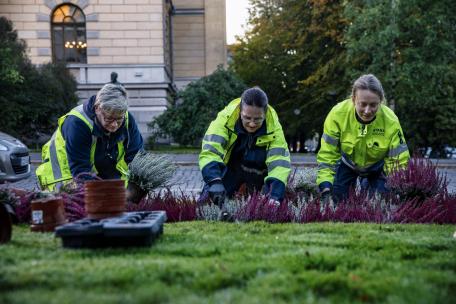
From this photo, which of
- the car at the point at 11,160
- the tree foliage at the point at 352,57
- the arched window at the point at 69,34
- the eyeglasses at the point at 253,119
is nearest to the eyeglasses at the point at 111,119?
the eyeglasses at the point at 253,119

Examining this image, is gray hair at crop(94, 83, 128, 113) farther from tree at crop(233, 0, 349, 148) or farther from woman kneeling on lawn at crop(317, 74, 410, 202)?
tree at crop(233, 0, 349, 148)

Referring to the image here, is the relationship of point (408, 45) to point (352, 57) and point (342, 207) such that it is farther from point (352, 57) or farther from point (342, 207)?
point (342, 207)

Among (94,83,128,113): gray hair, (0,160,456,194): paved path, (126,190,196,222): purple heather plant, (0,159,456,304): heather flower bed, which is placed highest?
(94,83,128,113): gray hair

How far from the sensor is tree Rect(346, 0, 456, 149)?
18781 mm

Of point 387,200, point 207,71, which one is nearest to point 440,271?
point 387,200

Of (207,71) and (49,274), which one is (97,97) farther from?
(207,71)

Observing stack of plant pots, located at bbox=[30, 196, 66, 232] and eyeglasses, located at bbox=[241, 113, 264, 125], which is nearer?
stack of plant pots, located at bbox=[30, 196, 66, 232]

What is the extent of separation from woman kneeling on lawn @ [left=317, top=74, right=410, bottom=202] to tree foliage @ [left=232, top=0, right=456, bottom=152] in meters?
13.1

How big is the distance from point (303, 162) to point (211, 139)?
12.2 metres

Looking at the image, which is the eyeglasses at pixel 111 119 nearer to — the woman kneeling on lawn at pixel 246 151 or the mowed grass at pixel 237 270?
the woman kneeling on lawn at pixel 246 151

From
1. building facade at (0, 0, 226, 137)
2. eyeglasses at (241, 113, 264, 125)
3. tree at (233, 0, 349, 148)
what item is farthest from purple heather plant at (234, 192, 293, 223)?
building facade at (0, 0, 226, 137)

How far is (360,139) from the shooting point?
20.8ft

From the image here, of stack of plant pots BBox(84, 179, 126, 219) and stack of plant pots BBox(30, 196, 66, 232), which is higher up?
stack of plant pots BBox(84, 179, 126, 219)

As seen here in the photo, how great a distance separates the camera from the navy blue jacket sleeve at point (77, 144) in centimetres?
572
